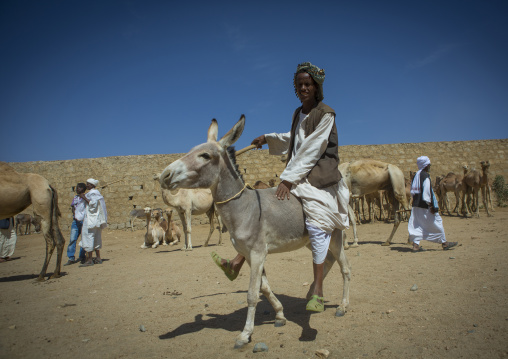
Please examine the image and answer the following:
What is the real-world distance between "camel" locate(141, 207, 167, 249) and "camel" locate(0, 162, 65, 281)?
463 cm

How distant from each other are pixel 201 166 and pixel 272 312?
6.99 feet

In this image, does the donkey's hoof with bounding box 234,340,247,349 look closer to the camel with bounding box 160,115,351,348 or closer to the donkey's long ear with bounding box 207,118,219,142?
the camel with bounding box 160,115,351,348

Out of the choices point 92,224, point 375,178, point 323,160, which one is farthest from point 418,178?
point 92,224

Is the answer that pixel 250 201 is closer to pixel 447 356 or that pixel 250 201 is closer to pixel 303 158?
pixel 303 158

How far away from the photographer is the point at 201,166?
2.94 meters

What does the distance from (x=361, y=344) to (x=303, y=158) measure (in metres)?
1.73

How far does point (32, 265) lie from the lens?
8.30 meters

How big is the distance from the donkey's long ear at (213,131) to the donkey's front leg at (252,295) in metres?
1.22

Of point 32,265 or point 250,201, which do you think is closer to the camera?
point 250,201

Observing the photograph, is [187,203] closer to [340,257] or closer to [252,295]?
[340,257]

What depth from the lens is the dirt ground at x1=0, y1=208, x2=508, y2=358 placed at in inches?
110

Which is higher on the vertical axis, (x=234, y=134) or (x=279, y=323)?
(x=234, y=134)

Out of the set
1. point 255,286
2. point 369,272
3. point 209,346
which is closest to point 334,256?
point 255,286

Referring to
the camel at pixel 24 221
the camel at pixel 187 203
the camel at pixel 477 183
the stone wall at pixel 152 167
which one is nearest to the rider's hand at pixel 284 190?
the camel at pixel 187 203
